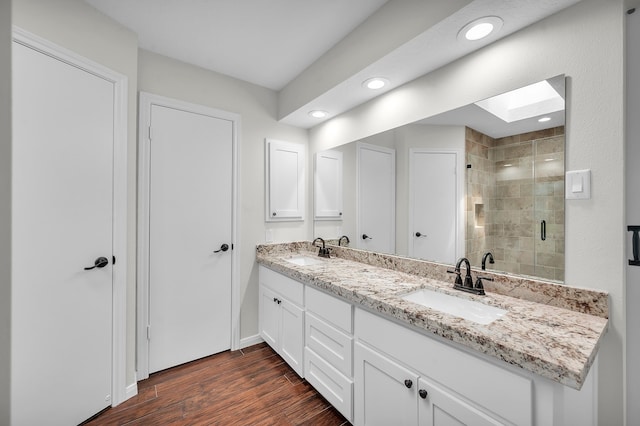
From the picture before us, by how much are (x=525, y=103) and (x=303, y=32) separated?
148 cm

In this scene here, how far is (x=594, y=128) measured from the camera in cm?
113

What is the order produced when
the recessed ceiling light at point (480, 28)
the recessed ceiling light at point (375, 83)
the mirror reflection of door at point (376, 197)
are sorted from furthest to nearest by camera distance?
1. the mirror reflection of door at point (376, 197)
2. the recessed ceiling light at point (375, 83)
3. the recessed ceiling light at point (480, 28)

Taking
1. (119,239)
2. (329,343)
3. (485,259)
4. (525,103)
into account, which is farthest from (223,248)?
(525,103)

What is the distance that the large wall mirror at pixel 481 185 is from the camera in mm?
1271

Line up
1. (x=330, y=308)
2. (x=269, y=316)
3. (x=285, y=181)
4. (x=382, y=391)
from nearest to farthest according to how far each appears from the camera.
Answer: (x=382, y=391) → (x=330, y=308) → (x=269, y=316) → (x=285, y=181)

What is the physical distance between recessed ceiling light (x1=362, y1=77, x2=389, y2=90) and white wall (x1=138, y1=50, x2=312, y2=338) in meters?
1.14

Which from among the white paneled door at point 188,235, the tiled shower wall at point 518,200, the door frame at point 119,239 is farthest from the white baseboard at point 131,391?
the tiled shower wall at point 518,200

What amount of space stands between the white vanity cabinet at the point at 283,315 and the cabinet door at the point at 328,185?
0.82m

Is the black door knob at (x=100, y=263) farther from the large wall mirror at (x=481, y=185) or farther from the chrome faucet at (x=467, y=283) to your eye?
the chrome faucet at (x=467, y=283)

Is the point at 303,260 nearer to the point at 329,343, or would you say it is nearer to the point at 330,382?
the point at 329,343

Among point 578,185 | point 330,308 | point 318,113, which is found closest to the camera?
point 578,185

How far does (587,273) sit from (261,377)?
2.13 metres

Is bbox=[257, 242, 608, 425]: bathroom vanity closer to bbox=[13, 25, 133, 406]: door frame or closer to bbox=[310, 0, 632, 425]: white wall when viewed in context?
bbox=[310, 0, 632, 425]: white wall

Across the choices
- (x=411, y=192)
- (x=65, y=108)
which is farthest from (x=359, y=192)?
(x=65, y=108)
